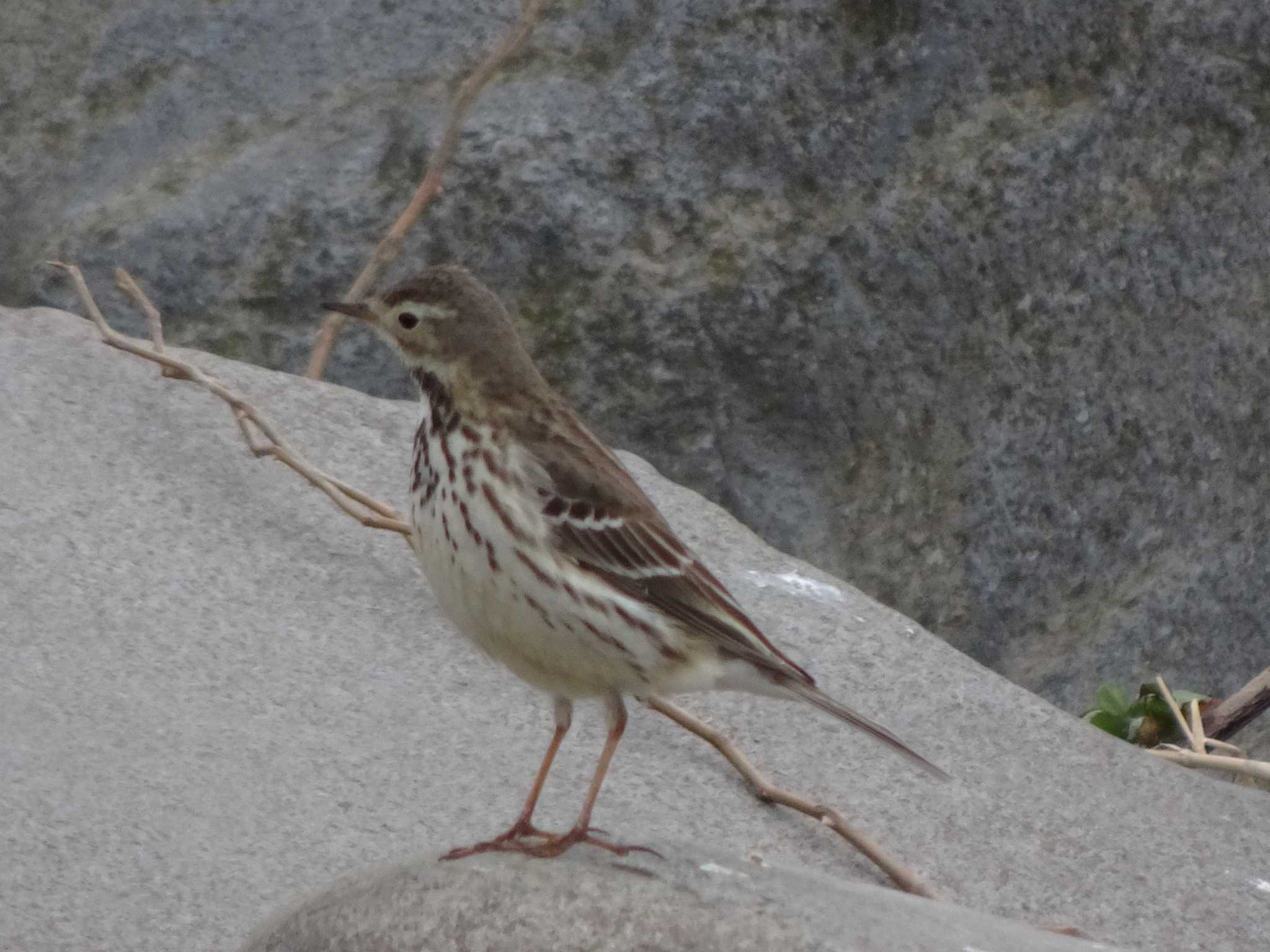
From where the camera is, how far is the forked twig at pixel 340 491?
526cm

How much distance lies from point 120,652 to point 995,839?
227 cm

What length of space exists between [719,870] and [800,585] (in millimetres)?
2307

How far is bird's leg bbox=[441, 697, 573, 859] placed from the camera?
13.8 ft

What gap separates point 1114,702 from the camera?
7000 millimetres

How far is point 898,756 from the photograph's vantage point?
5.80 meters

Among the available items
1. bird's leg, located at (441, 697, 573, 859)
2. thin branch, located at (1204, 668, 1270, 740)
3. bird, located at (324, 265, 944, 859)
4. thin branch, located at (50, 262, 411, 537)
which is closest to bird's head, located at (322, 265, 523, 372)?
bird, located at (324, 265, 944, 859)

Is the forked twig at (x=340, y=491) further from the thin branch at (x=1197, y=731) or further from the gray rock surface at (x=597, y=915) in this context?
the thin branch at (x=1197, y=731)

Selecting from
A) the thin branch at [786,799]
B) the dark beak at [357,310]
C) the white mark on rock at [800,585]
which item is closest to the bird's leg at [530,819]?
the thin branch at [786,799]

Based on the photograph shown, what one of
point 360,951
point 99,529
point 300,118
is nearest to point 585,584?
point 360,951

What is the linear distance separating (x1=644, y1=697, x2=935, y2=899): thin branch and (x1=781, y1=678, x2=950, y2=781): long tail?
14.7 inches

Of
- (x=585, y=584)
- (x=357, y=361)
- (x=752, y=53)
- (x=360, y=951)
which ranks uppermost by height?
(x=752, y=53)

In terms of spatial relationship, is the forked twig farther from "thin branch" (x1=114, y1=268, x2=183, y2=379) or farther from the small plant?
the small plant

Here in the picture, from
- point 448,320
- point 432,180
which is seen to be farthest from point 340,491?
point 448,320

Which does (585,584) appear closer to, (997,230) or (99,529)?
(99,529)
